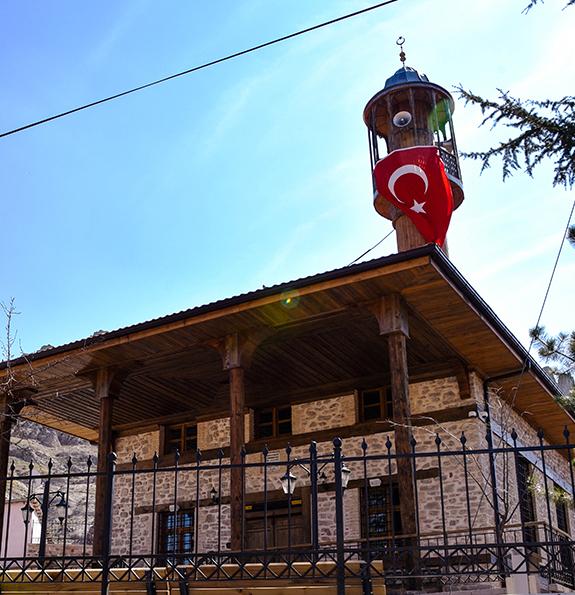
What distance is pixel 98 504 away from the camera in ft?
41.6

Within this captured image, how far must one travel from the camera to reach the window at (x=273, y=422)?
1576 centimetres

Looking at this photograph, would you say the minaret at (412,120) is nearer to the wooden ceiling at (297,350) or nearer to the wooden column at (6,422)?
the wooden ceiling at (297,350)

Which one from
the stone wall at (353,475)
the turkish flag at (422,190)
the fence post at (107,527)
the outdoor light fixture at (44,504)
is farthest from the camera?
the turkish flag at (422,190)

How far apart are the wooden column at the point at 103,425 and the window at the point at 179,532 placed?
3582 mm

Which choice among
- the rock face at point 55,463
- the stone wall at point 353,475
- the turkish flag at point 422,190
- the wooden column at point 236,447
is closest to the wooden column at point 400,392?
the stone wall at point 353,475

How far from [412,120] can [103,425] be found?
403 inches

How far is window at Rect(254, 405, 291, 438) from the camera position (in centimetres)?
1576

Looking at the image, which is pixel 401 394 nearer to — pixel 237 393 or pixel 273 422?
pixel 237 393

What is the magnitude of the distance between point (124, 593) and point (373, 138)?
13.7 metres

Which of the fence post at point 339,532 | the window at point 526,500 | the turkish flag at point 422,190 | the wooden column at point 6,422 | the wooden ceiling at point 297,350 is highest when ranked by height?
the turkish flag at point 422,190

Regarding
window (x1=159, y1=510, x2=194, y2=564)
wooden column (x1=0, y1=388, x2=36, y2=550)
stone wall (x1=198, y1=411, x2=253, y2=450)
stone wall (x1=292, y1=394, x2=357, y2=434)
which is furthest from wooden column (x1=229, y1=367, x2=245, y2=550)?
window (x1=159, y1=510, x2=194, y2=564)

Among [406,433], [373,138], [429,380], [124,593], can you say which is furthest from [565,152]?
[373,138]

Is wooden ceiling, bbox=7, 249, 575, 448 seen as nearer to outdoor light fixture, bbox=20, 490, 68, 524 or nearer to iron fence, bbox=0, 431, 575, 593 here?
iron fence, bbox=0, 431, 575, 593

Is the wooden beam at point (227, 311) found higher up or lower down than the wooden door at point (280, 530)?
higher up
